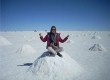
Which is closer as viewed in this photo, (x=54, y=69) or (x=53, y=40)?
(x=54, y=69)

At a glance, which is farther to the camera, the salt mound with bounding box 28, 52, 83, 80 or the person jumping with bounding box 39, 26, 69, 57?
the person jumping with bounding box 39, 26, 69, 57

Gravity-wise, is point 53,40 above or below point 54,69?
above

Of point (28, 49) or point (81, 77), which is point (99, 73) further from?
point (28, 49)

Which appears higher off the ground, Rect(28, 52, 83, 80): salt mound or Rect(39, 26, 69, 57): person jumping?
Rect(39, 26, 69, 57): person jumping

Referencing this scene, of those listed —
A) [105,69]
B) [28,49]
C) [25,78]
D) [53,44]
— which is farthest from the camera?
[28,49]

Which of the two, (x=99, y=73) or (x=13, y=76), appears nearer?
(x=13, y=76)

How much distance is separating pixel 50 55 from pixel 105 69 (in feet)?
10.3

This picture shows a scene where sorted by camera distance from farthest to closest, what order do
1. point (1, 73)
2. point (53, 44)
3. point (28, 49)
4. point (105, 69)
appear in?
1. point (28, 49)
2. point (105, 69)
3. point (1, 73)
4. point (53, 44)

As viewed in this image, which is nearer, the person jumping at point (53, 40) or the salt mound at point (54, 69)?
the salt mound at point (54, 69)

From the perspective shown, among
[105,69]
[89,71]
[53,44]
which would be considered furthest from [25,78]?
[105,69]

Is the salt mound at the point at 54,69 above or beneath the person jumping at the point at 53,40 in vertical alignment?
beneath

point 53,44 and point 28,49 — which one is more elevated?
point 28,49

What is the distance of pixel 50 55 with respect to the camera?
7.69m

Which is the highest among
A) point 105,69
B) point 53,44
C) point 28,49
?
point 28,49
